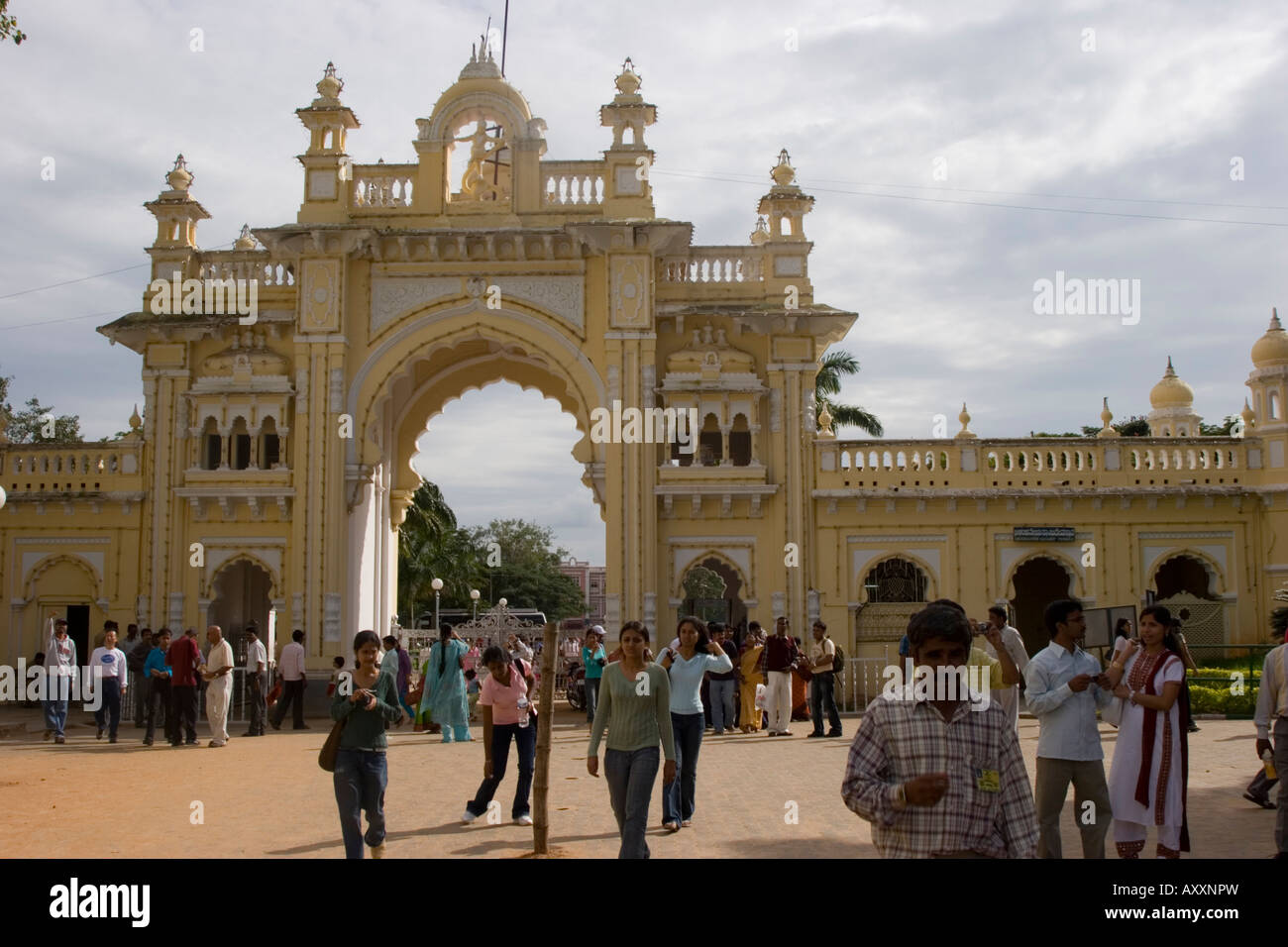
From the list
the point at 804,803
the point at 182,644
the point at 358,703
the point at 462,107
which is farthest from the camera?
the point at 462,107

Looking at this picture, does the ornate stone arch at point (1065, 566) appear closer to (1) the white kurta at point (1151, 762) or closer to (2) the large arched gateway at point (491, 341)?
(2) the large arched gateway at point (491, 341)

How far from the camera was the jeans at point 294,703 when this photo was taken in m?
19.5

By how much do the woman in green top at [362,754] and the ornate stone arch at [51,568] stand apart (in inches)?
660

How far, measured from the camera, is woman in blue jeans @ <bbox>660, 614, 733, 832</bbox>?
409 inches

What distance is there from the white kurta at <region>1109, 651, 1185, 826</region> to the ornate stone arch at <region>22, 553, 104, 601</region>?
1975 centimetres

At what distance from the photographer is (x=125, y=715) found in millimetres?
21641

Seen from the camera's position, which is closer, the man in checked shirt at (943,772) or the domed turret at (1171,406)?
the man in checked shirt at (943,772)

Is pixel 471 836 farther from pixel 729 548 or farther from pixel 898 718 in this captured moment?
pixel 729 548

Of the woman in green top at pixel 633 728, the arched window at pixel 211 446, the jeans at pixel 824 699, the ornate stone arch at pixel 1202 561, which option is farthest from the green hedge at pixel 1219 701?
the arched window at pixel 211 446

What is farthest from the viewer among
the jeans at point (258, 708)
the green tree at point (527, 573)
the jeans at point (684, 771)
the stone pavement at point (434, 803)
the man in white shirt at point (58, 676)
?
the green tree at point (527, 573)

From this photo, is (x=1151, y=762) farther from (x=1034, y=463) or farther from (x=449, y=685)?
(x=1034, y=463)

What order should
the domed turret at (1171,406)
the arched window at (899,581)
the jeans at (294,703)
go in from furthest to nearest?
the domed turret at (1171,406) < the arched window at (899,581) < the jeans at (294,703)
